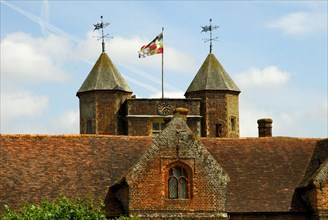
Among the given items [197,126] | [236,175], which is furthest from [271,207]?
[197,126]

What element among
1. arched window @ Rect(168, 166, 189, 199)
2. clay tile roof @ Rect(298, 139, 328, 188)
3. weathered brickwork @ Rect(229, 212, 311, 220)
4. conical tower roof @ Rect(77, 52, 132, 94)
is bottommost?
weathered brickwork @ Rect(229, 212, 311, 220)

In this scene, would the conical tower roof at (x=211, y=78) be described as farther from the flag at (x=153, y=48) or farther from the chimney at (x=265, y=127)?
the chimney at (x=265, y=127)

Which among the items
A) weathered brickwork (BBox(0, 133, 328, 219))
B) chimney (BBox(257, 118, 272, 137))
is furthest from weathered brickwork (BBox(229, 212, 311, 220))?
chimney (BBox(257, 118, 272, 137))

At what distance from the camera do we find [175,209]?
3278 centimetres

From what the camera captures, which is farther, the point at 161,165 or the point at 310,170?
the point at 310,170

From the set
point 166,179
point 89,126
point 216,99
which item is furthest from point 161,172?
point 216,99

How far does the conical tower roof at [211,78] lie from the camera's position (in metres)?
59.7

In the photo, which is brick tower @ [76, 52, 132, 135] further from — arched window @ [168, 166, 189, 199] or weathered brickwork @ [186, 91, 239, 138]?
arched window @ [168, 166, 189, 199]

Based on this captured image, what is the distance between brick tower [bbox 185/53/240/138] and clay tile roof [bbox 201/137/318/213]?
19220 mm

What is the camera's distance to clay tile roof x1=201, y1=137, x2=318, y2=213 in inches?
1358

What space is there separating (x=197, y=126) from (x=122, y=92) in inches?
233

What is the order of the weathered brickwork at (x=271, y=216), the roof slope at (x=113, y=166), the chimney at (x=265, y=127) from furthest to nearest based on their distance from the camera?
the chimney at (x=265, y=127) < the weathered brickwork at (x=271, y=216) < the roof slope at (x=113, y=166)

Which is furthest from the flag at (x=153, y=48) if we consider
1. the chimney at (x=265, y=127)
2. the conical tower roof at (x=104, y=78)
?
the chimney at (x=265, y=127)

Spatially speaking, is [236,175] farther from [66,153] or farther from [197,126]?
[197,126]
